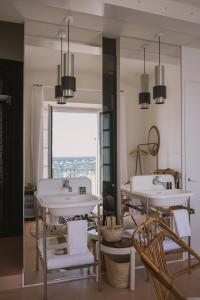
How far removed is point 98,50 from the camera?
2.87 m

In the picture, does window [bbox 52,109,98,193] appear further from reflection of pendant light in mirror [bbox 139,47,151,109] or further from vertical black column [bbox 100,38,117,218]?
reflection of pendant light in mirror [bbox 139,47,151,109]

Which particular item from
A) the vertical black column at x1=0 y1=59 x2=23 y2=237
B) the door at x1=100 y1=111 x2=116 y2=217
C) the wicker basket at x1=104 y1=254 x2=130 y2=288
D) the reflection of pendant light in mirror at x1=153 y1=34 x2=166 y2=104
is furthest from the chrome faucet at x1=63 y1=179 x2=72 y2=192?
the reflection of pendant light in mirror at x1=153 y1=34 x2=166 y2=104

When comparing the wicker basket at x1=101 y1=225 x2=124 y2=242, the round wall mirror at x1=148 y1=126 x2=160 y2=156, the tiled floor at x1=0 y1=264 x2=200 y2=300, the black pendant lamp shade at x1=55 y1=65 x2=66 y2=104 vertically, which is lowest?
the tiled floor at x1=0 y1=264 x2=200 y2=300

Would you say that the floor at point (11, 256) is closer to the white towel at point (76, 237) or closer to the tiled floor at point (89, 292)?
the tiled floor at point (89, 292)

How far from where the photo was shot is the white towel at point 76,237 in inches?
90.5

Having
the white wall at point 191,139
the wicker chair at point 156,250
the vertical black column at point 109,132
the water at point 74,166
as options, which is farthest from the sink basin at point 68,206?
the white wall at point 191,139

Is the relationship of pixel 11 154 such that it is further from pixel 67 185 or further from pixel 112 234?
pixel 112 234

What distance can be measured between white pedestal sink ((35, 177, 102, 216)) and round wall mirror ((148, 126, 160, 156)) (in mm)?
835

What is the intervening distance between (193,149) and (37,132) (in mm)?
1815

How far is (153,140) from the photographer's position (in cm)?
314

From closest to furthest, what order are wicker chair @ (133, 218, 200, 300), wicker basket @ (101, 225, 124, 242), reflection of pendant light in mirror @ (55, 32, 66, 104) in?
wicker chair @ (133, 218, 200, 300), wicker basket @ (101, 225, 124, 242), reflection of pendant light in mirror @ (55, 32, 66, 104)

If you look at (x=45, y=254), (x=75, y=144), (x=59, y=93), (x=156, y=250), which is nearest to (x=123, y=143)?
(x=75, y=144)

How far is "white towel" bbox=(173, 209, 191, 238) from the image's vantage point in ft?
8.77

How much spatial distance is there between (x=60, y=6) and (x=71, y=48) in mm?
527
